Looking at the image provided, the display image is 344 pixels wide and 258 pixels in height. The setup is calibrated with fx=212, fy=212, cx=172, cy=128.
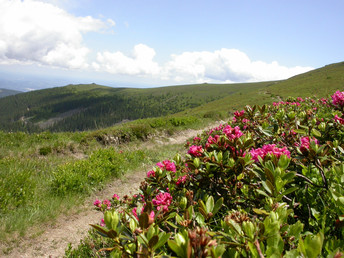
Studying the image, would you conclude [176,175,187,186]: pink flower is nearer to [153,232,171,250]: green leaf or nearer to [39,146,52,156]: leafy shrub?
[153,232,171,250]: green leaf

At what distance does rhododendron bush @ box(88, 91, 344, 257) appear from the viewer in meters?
1.04

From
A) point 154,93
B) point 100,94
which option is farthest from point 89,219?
point 100,94

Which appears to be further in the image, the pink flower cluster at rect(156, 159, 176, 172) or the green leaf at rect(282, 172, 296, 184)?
the pink flower cluster at rect(156, 159, 176, 172)

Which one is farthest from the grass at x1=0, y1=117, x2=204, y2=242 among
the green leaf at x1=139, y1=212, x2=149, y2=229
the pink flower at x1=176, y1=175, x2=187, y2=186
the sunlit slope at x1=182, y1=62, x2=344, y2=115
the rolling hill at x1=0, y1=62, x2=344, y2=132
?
the rolling hill at x1=0, y1=62, x2=344, y2=132

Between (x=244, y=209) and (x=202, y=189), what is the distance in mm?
523

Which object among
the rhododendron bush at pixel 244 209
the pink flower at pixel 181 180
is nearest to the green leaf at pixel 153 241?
the rhododendron bush at pixel 244 209

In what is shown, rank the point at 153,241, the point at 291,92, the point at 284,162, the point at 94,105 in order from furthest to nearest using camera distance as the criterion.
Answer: the point at 94,105 → the point at 291,92 → the point at 284,162 → the point at 153,241

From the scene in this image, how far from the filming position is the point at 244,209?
5.86ft

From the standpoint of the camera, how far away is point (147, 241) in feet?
3.66

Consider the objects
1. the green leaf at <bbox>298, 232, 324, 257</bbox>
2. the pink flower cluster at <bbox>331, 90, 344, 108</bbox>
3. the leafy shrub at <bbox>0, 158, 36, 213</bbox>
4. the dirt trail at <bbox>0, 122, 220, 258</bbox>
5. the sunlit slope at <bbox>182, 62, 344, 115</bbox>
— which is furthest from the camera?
the sunlit slope at <bbox>182, 62, 344, 115</bbox>

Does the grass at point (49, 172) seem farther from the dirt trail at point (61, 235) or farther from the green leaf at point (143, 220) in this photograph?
the green leaf at point (143, 220)

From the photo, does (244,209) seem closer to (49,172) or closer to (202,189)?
(202,189)

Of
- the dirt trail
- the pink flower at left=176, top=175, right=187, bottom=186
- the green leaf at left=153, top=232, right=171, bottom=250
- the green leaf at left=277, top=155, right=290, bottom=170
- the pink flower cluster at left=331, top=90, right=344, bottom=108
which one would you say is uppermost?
the pink flower cluster at left=331, top=90, right=344, bottom=108

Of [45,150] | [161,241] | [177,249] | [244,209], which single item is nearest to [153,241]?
[161,241]
